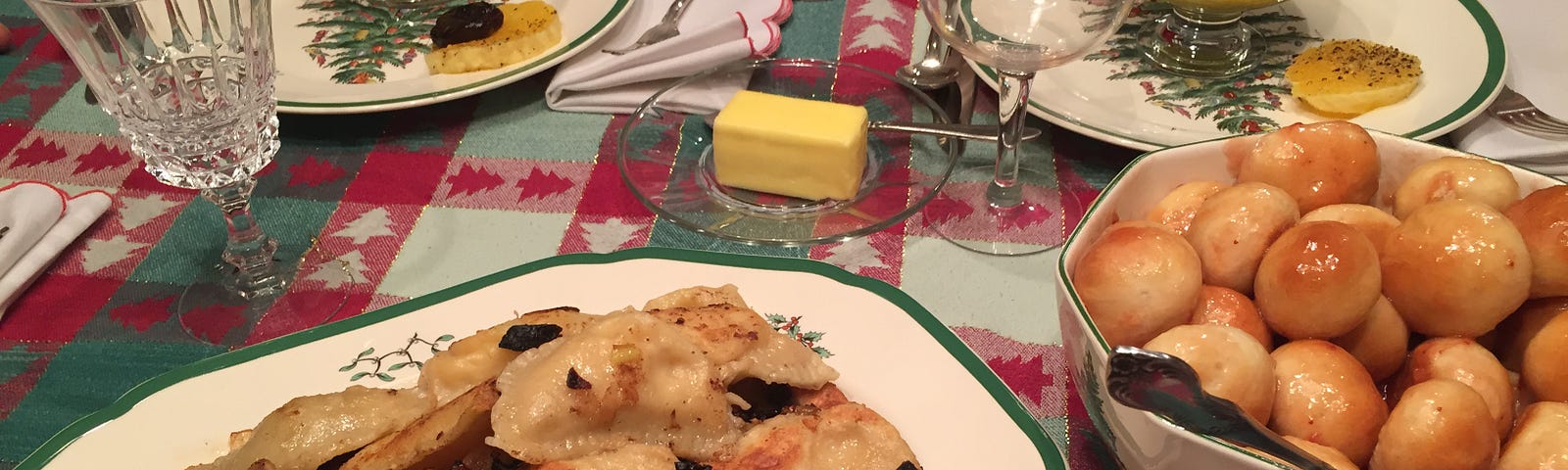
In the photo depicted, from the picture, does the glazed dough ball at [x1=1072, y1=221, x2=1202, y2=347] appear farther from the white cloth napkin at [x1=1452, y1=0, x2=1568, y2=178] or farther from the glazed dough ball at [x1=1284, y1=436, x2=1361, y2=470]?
the white cloth napkin at [x1=1452, y1=0, x2=1568, y2=178]

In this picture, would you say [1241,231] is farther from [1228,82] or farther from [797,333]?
[1228,82]

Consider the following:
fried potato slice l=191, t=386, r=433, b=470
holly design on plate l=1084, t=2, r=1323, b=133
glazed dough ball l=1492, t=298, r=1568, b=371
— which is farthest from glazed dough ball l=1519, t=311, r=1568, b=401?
fried potato slice l=191, t=386, r=433, b=470

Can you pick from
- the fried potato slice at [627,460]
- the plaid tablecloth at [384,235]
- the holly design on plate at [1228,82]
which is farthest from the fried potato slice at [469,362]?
the holly design on plate at [1228,82]

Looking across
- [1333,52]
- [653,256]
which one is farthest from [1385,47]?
[653,256]

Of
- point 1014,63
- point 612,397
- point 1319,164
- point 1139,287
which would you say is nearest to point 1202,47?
point 1014,63

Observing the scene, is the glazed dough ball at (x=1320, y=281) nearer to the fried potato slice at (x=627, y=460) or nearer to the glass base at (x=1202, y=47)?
the fried potato slice at (x=627, y=460)

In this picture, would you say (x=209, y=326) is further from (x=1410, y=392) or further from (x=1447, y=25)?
(x=1447, y=25)

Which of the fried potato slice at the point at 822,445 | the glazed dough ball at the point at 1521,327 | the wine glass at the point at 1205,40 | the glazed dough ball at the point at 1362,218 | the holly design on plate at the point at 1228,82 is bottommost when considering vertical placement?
the holly design on plate at the point at 1228,82
